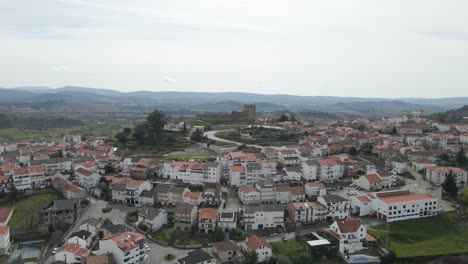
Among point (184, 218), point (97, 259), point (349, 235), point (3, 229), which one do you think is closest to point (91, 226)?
point (97, 259)

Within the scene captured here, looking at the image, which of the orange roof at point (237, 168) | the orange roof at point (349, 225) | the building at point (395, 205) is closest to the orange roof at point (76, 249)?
the orange roof at point (237, 168)

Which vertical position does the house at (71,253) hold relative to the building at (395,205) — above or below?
below

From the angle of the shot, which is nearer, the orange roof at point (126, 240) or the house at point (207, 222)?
the orange roof at point (126, 240)

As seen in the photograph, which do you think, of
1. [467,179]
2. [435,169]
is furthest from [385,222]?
[467,179]


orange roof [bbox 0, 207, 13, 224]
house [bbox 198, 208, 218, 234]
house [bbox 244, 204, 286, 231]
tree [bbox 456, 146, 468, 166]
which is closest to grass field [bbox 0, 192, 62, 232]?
orange roof [bbox 0, 207, 13, 224]

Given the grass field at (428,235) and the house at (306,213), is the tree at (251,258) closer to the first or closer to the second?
the house at (306,213)

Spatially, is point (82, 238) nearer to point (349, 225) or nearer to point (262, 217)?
point (262, 217)
